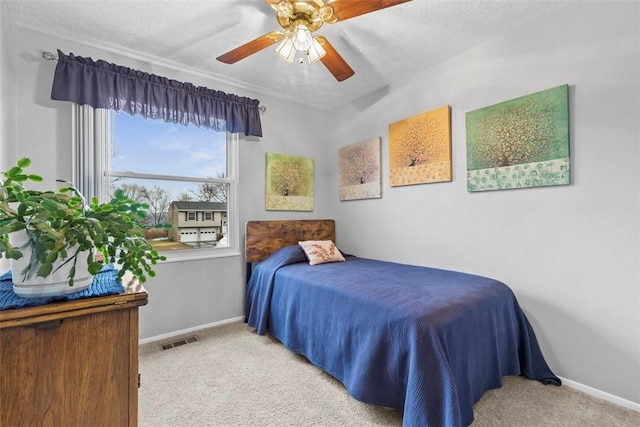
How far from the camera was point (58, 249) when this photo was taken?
768 millimetres

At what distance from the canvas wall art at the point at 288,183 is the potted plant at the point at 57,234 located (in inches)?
95.9

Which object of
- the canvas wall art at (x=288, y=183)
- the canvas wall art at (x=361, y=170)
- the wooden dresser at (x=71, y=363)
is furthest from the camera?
the canvas wall art at (x=288, y=183)

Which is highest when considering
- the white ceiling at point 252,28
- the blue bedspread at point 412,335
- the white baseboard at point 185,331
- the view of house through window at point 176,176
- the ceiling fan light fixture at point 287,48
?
the white ceiling at point 252,28

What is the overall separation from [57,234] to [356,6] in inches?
67.1

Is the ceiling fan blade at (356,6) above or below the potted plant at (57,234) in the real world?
above

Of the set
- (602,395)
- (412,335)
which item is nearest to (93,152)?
(412,335)

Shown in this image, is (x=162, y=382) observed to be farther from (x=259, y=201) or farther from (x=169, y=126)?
(x=169, y=126)

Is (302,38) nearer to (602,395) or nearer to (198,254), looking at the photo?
(198,254)

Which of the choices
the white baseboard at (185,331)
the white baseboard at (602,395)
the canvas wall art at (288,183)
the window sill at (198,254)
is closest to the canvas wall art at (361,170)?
the canvas wall art at (288,183)

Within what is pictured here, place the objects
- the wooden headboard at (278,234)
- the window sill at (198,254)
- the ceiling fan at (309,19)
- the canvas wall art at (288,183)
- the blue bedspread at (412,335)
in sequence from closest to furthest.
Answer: the blue bedspread at (412,335) → the ceiling fan at (309,19) → the window sill at (198,254) → the wooden headboard at (278,234) → the canvas wall art at (288,183)

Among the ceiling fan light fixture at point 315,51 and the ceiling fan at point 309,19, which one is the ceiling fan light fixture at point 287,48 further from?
the ceiling fan light fixture at point 315,51

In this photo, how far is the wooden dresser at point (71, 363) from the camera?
2.41 ft

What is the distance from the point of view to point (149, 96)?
2508 mm

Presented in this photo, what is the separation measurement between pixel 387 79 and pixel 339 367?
2.75m
